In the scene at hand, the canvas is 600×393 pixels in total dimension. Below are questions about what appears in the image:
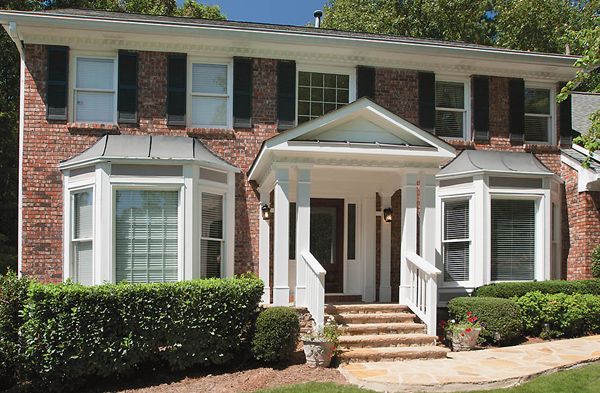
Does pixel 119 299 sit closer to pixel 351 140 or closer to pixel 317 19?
pixel 351 140

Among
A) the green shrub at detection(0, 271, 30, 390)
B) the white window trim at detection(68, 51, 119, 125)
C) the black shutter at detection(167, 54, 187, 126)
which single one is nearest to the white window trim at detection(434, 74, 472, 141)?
the black shutter at detection(167, 54, 187, 126)

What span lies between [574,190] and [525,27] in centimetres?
1545

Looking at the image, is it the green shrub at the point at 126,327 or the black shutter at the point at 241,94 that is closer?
the green shrub at the point at 126,327

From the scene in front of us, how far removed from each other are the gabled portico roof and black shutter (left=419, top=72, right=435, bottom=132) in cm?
281

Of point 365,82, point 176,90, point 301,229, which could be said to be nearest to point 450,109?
point 365,82

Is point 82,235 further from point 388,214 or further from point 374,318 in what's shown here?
point 388,214

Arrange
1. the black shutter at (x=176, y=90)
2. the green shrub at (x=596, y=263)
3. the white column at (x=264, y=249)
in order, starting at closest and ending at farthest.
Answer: the white column at (x=264, y=249) < the black shutter at (x=176, y=90) < the green shrub at (x=596, y=263)

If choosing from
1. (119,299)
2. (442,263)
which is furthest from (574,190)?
(119,299)

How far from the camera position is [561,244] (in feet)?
43.9

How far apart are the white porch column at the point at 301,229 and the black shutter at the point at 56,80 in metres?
5.27

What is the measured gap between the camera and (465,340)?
388 inches

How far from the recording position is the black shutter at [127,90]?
1208 centimetres

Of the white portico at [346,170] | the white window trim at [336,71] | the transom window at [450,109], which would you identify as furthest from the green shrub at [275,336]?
the transom window at [450,109]

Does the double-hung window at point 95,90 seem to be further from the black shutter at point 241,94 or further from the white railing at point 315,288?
the white railing at point 315,288
